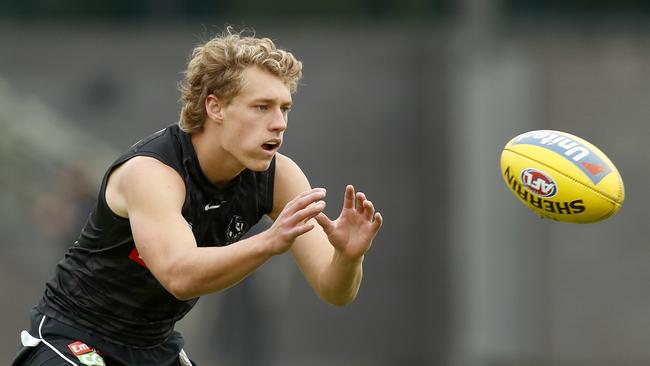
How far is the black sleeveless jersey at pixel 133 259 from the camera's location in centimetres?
605

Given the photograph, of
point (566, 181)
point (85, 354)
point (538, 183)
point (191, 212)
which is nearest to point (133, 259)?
point (191, 212)

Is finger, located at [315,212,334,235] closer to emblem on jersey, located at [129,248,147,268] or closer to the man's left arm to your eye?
the man's left arm

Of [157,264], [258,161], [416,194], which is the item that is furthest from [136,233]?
[416,194]

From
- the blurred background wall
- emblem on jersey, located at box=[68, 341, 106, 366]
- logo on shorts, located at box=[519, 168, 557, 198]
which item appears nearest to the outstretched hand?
logo on shorts, located at box=[519, 168, 557, 198]

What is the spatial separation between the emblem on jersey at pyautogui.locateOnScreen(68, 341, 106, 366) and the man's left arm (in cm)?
109

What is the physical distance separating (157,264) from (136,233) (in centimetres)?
20

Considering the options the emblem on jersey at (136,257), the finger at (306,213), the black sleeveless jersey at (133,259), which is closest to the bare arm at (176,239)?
the finger at (306,213)

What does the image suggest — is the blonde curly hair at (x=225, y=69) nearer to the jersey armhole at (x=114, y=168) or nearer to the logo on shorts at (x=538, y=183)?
the jersey armhole at (x=114, y=168)

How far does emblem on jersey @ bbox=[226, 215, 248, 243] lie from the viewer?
6258 millimetres

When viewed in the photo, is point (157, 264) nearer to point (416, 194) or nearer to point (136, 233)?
point (136, 233)

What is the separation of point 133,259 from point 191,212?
0.36m

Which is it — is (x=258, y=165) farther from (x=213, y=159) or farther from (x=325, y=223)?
(x=325, y=223)

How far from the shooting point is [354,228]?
593 cm

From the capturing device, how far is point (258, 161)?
5.99m
